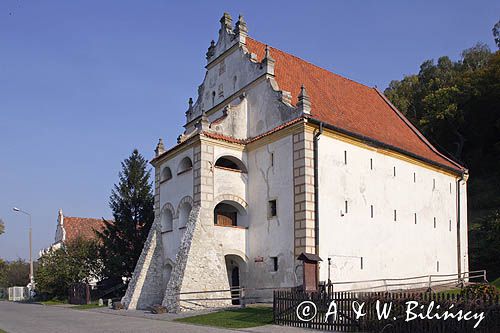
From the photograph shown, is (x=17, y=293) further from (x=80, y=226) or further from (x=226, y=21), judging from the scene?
(x=226, y=21)

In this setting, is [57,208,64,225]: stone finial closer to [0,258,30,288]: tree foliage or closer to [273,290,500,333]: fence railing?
[0,258,30,288]: tree foliage

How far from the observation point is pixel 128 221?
3831 cm

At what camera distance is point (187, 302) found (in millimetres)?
22953

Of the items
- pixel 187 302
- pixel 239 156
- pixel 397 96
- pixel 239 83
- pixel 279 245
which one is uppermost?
pixel 397 96

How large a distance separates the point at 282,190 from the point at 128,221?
1752 centimetres

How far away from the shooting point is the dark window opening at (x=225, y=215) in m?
Answer: 26.8

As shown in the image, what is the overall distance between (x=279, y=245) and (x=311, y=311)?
776cm

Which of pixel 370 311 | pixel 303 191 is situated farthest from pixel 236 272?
pixel 370 311

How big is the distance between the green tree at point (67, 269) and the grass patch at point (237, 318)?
1961 cm

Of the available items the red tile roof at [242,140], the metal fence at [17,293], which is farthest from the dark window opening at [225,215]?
the metal fence at [17,293]

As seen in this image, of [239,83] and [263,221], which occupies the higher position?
[239,83]

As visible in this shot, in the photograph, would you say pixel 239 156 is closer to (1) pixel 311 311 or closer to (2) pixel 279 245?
(2) pixel 279 245

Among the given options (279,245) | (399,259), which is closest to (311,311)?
(279,245)

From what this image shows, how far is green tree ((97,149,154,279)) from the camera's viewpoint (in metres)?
36.9
